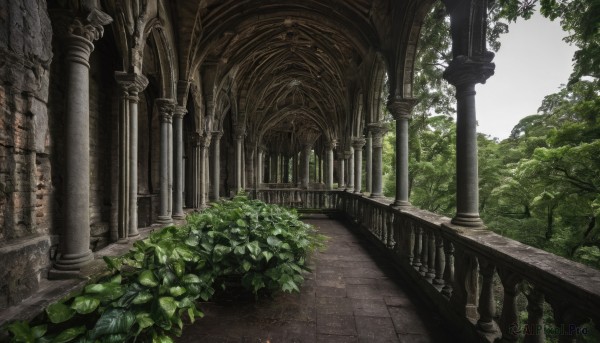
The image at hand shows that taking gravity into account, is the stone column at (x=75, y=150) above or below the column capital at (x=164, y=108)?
below

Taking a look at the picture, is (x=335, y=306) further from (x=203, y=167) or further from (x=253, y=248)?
(x=203, y=167)

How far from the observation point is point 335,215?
11438mm

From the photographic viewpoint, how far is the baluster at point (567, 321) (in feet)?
5.31

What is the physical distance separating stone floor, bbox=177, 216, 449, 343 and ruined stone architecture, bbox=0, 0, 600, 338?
0.45m

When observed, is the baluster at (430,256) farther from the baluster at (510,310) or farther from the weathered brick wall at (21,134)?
the weathered brick wall at (21,134)

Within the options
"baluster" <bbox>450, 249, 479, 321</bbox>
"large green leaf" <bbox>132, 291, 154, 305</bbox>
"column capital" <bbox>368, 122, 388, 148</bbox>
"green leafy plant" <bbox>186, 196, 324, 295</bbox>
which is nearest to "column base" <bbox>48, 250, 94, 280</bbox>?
"green leafy plant" <bbox>186, 196, 324, 295</bbox>

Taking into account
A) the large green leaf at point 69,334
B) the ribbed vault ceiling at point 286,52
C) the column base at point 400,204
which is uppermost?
the ribbed vault ceiling at point 286,52

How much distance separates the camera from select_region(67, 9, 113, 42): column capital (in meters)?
3.02

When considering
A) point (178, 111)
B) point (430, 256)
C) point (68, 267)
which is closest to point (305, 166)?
point (178, 111)

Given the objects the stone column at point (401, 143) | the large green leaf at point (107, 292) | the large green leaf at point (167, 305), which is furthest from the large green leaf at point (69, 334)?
the stone column at point (401, 143)

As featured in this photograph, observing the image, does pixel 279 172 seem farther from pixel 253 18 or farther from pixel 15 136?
pixel 15 136

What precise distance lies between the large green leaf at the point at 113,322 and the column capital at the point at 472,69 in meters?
4.00

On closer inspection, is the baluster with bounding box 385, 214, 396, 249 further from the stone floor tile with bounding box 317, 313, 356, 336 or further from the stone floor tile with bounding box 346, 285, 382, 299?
the stone floor tile with bounding box 317, 313, 356, 336

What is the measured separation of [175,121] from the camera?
7.01 metres
